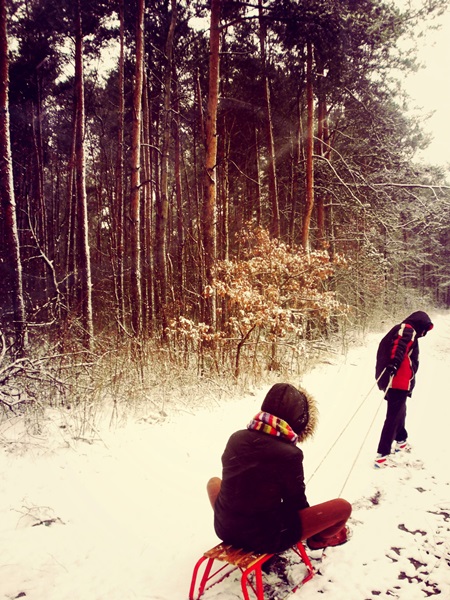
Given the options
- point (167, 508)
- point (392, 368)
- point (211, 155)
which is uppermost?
point (211, 155)

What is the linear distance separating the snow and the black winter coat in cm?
51

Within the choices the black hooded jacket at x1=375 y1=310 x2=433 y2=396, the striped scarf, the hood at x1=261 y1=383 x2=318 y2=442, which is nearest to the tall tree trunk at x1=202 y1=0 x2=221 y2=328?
the black hooded jacket at x1=375 y1=310 x2=433 y2=396

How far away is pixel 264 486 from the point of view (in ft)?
7.53

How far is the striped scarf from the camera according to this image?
92.0 inches

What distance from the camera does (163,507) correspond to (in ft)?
11.6

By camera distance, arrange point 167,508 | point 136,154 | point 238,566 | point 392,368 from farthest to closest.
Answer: point 136,154
point 392,368
point 167,508
point 238,566

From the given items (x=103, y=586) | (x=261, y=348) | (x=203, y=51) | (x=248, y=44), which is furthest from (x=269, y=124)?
(x=103, y=586)

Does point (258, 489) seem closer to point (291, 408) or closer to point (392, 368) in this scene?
point (291, 408)

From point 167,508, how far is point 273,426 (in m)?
1.91

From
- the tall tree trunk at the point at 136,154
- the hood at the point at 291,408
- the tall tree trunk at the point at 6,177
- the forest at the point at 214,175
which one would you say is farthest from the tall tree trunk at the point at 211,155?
the hood at the point at 291,408

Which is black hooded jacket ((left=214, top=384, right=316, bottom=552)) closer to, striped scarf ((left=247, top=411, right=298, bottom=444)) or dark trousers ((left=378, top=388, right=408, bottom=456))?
striped scarf ((left=247, top=411, right=298, bottom=444))

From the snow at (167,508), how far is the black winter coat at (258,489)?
509 millimetres

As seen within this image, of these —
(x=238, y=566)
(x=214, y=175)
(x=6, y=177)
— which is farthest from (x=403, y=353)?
(x=6, y=177)

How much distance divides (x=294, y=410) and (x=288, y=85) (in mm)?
14238
